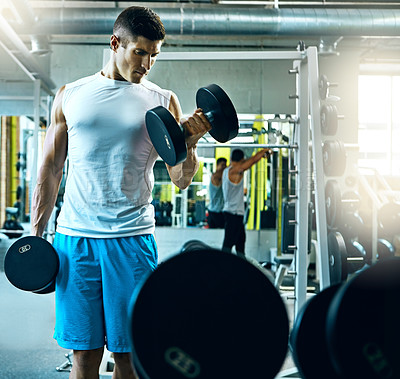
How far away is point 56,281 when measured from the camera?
1389mm

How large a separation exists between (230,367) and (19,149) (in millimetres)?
A: 5788

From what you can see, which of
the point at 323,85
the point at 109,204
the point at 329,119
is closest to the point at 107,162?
the point at 109,204

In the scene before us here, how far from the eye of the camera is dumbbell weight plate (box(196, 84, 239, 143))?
4.25 ft

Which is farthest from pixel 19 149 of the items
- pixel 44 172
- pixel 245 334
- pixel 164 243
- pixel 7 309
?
pixel 245 334

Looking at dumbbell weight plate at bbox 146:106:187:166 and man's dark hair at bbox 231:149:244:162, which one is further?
man's dark hair at bbox 231:149:244:162

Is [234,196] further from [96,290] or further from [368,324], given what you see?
[368,324]

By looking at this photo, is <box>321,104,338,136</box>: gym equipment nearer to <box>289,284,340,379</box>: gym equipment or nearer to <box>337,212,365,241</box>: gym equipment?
<box>337,212,365,241</box>: gym equipment

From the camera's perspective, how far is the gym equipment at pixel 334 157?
3279 mm

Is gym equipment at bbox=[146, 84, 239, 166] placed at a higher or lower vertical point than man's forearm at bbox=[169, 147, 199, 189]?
higher

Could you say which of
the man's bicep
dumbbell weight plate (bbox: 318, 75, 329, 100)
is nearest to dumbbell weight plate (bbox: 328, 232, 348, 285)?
dumbbell weight plate (bbox: 318, 75, 329, 100)

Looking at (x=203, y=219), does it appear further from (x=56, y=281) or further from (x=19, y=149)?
(x=56, y=281)

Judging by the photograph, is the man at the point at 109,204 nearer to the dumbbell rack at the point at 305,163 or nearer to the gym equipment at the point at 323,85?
the dumbbell rack at the point at 305,163

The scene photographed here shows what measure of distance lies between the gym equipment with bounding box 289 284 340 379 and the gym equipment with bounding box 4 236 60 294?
0.81 metres

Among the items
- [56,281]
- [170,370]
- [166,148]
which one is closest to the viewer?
[170,370]
